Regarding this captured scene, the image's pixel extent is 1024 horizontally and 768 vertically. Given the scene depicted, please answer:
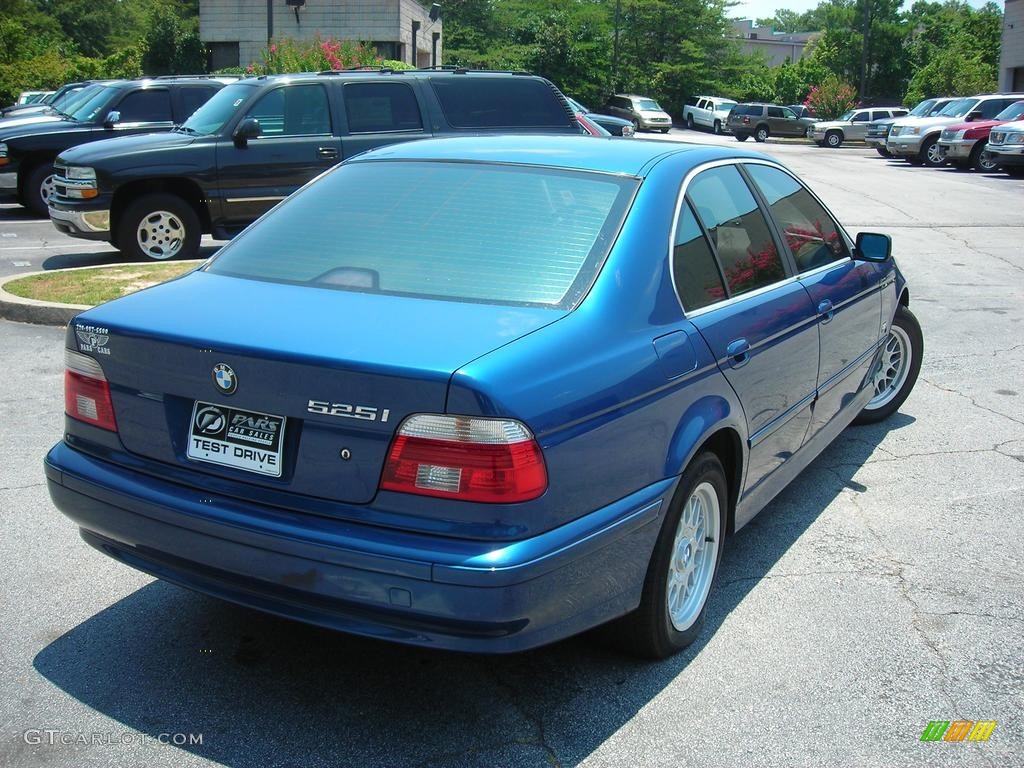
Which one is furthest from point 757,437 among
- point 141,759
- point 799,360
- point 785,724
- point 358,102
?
point 358,102

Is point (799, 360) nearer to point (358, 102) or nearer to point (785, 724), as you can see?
point (785, 724)

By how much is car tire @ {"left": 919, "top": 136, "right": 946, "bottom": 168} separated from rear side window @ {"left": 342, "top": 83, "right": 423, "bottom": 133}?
21903mm

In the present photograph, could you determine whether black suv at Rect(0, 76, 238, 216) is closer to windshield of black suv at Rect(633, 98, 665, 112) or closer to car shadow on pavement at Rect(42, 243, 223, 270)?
car shadow on pavement at Rect(42, 243, 223, 270)

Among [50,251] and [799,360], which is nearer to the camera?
[799,360]

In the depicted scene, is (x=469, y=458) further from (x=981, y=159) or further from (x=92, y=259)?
(x=981, y=159)

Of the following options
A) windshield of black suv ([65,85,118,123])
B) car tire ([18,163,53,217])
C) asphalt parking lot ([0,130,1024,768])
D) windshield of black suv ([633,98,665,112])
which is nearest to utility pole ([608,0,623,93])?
windshield of black suv ([633,98,665,112])

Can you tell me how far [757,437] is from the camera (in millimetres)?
4074

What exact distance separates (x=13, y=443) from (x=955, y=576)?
4715mm

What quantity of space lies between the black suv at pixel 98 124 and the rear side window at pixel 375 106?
3.90 metres

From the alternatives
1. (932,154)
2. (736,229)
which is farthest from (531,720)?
(932,154)

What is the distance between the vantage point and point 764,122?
49000mm

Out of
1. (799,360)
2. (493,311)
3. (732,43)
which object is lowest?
(799,360)

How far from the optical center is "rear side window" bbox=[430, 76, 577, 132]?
1191 centimetres

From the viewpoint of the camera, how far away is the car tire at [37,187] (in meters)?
15.2
